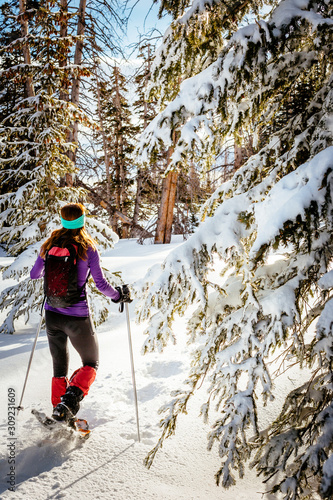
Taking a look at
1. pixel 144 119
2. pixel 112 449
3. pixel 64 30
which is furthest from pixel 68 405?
pixel 144 119

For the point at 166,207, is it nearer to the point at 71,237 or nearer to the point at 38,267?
the point at 38,267

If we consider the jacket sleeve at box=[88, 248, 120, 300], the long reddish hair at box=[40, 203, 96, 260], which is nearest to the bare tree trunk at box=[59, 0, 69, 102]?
the long reddish hair at box=[40, 203, 96, 260]

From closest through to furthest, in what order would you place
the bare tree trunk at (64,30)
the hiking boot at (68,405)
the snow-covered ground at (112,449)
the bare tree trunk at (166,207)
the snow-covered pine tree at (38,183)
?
1. the snow-covered ground at (112,449)
2. the hiking boot at (68,405)
3. the snow-covered pine tree at (38,183)
4. the bare tree trunk at (64,30)
5. the bare tree trunk at (166,207)

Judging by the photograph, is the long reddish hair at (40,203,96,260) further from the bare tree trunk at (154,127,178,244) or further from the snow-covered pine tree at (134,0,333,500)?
the bare tree trunk at (154,127,178,244)

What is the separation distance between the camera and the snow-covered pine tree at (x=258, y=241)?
6.64 feet

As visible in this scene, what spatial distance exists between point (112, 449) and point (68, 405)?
23.8 inches

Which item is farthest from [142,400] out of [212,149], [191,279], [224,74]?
[224,74]

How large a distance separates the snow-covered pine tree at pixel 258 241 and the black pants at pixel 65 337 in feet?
2.78

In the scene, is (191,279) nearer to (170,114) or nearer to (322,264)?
(322,264)

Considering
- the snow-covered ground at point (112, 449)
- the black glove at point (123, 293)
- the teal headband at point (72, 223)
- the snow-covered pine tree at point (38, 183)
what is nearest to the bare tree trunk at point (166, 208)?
the snow-covered pine tree at point (38, 183)

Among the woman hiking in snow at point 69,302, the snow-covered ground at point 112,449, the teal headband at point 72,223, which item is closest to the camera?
the snow-covered ground at point 112,449

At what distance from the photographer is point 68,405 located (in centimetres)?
307

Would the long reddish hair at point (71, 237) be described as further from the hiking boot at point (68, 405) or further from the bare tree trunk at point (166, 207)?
the bare tree trunk at point (166, 207)

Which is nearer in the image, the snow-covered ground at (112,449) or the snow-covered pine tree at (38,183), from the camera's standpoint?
the snow-covered ground at (112,449)
